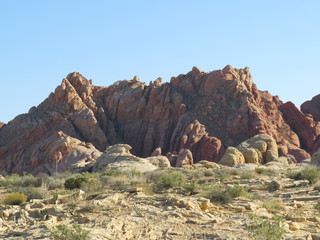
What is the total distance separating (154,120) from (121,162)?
38.1 meters

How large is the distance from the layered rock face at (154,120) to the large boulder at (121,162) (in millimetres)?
20915

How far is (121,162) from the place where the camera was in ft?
110

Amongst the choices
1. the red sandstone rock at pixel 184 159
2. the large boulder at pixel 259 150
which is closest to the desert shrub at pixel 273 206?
the large boulder at pixel 259 150

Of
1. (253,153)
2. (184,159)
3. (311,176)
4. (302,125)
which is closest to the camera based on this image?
(311,176)

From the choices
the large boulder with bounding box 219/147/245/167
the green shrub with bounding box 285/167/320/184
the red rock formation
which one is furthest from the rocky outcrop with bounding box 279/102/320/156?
the green shrub with bounding box 285/167/320/184

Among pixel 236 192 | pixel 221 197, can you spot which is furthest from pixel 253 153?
pixel 221 197

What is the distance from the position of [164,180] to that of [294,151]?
1923 inches

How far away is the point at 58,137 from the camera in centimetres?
6175

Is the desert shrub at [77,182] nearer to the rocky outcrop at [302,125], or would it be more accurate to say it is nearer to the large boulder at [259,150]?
the large boulder at [259,150]

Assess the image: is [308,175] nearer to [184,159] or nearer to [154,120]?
[184,159]

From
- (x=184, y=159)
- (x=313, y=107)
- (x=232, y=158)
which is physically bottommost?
(x=232, y=158)

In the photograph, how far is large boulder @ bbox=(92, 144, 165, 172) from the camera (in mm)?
31316

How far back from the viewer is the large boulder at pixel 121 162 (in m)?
31.3

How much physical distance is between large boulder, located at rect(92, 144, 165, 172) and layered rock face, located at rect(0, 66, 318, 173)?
68.6 ft
